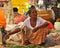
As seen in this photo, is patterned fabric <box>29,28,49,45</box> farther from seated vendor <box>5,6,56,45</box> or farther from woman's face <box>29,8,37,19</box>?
woman's face <box>29,8,37,19</box>

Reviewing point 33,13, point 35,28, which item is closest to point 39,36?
point 35,28

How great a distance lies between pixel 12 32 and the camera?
7.15ft

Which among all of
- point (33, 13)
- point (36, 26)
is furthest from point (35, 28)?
point (33, 13)

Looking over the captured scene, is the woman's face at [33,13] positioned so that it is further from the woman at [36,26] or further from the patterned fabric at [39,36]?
the patterned fabric at [39,36]

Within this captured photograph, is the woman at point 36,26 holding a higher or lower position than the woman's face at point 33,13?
lower

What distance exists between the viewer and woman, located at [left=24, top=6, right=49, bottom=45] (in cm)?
215

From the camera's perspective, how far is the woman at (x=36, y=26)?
2.15 metres

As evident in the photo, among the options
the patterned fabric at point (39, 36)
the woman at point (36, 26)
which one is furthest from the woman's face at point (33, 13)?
the patterned fabric at point (39, 36)

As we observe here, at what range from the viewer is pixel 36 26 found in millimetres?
2168

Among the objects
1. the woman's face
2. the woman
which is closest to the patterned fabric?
the woman

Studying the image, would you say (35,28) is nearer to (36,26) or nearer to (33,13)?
(36,26)

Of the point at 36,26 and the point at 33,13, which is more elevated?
the point at 33,13

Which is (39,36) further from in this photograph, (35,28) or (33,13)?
(33,13)

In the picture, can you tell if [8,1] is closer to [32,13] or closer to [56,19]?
[32,13]
